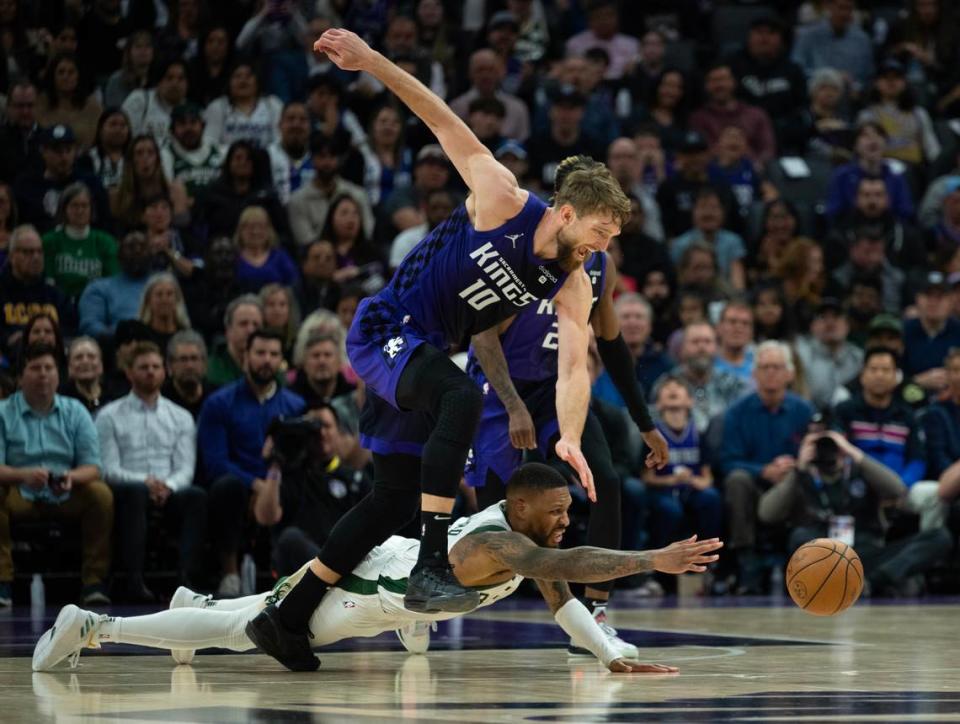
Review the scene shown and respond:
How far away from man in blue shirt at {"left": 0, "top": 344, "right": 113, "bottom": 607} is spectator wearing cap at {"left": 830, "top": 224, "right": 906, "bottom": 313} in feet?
23.9

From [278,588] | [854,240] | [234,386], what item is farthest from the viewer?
[854,240]

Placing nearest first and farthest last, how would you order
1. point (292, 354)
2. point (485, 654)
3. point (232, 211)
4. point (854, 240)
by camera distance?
point (485, 654) → point (292, 354) → point (232, 211) → point (854, 240)

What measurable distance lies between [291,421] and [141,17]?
6593mm

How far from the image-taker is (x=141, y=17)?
637 inches

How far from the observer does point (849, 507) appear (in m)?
13.0

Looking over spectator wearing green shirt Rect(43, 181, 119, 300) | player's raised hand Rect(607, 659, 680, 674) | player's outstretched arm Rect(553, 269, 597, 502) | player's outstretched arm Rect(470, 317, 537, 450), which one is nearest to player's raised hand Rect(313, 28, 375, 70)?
player's outstretched arm Rect(553, 269, 597, 502)

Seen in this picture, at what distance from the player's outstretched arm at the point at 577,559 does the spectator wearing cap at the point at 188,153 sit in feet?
27.7

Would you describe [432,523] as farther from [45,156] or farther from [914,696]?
[45,156]

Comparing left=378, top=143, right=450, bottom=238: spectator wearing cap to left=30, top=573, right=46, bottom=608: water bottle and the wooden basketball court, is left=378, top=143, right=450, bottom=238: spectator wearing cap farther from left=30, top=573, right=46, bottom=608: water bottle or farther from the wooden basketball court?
the wooden basketball court

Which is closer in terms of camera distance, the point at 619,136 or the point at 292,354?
the point at 292,354

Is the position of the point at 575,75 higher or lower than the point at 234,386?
higher

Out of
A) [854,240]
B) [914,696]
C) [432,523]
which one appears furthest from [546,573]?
[854,240]

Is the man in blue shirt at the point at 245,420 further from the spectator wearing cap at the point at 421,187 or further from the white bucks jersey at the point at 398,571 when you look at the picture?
the white bucks jersey at the point at 398,571

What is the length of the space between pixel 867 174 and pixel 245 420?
725cm
